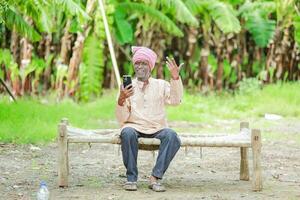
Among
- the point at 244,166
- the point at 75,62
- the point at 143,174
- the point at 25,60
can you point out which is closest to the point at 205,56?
the point at 75,62

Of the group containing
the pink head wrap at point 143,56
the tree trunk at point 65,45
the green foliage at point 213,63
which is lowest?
the pink head wrap at point 143,56

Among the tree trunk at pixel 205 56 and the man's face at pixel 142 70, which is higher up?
the tree trunk at pixel 205 56

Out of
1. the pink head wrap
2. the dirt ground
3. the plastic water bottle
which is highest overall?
the pink head wrap

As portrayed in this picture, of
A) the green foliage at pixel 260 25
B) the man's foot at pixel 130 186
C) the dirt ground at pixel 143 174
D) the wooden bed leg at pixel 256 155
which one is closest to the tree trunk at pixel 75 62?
the green foliage at pixel 260 25

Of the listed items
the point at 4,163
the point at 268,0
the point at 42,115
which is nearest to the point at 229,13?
the point at 268,0

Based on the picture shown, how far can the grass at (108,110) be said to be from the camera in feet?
35.4

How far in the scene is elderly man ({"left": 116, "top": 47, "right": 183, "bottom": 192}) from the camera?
673 cm

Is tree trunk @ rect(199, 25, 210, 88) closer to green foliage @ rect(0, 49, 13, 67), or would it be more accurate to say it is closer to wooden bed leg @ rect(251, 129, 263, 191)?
green foliage @ rect(0, 49, 13, 67)

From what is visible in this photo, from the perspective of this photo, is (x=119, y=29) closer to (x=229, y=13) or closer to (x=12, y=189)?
(x=229, y=13)

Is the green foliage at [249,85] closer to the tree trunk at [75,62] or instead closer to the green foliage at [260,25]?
the green foliage at [260,25]

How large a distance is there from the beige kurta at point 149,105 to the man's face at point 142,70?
84mm

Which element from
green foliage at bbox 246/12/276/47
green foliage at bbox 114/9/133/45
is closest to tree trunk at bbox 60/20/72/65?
green foliage at bbox 114/9/133/45

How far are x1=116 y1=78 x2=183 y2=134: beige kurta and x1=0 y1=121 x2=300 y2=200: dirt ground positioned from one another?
23.8 inches

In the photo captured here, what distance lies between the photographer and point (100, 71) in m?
16.0
